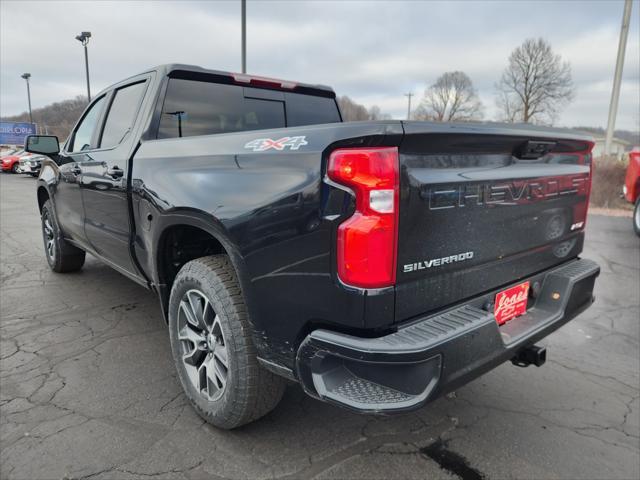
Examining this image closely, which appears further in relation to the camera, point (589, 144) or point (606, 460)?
point (589, 144)

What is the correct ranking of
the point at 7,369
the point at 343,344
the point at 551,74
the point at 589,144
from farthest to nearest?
1. the point at 551,74
2. the point at 7,369
3. the point at 589,144
4. the point at 343,344

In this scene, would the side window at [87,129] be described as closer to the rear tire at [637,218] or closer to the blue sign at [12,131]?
the rear tire at [637,218]

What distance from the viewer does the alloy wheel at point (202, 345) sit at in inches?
92.0

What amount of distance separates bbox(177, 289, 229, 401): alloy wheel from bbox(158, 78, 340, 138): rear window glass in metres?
1.27

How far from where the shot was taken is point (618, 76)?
15.4m

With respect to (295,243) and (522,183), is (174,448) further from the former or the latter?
(522,183)

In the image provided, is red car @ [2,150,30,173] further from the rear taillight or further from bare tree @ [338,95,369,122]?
the rear taillight

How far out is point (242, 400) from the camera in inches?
86.3

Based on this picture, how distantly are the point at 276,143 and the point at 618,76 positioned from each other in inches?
694

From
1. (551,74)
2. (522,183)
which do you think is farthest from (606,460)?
(551,74)

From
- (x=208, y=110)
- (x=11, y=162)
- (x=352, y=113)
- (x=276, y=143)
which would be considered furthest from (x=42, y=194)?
(x=11, y=162)

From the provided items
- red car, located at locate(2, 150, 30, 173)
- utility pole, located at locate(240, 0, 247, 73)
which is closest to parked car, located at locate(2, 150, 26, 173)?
red car, located at locate(2, 150, 30, 173)

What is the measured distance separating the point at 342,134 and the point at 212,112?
73.8 inches

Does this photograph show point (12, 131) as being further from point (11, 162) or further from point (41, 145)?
point (41, 145)
